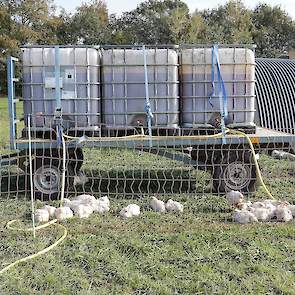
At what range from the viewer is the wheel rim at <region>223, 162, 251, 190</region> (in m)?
7.60

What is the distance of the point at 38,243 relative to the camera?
5.39 m

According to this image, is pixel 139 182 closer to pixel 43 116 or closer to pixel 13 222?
pixel 43 116

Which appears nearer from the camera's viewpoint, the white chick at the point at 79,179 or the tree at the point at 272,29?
the white chick at the point at 79,179

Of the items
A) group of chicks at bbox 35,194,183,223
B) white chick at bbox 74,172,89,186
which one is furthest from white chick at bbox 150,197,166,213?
white chick at bbox 74,172,89,186

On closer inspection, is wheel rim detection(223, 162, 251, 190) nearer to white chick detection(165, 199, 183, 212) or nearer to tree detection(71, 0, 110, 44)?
white chick detection(165, 199, 183, 212)

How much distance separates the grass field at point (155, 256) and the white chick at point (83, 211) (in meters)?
0.09

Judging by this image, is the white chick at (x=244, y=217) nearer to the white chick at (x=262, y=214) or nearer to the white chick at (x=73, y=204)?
the white chick at (x=262, y=214)

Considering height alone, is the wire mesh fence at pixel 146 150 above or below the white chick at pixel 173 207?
above

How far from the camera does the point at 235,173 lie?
761cm

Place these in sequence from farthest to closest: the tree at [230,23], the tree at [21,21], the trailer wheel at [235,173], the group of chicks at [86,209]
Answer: the tree at [230,23]
the tree at [21,21]
the trailer wheel at [235,173]
the group of chicks at [86,209]

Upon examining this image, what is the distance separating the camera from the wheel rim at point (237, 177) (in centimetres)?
760

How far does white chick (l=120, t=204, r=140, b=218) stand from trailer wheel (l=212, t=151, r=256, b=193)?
1528 millimetres

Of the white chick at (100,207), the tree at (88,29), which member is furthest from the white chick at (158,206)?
the tree at (88,29)

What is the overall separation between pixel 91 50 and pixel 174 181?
2.52 meters
